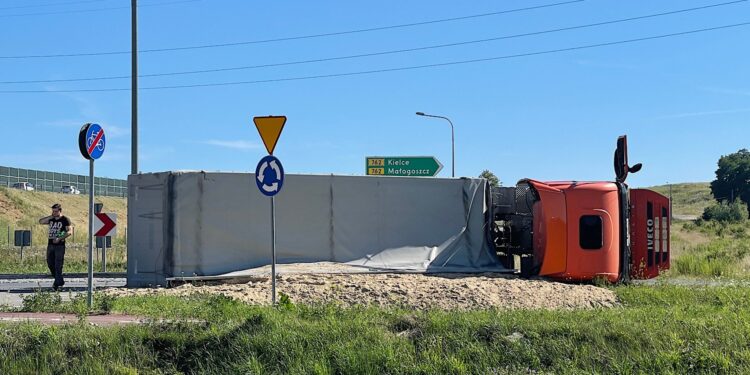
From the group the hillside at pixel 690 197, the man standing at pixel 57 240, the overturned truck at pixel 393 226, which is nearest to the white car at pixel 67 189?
the overturned truck at pixel 393 226

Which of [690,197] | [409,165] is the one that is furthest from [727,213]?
[690,197]

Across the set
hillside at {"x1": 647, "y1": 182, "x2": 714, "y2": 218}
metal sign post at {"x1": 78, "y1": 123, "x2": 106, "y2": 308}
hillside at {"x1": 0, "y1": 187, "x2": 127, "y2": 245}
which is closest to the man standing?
metal sign post at {"x1": 78, "y1": 123, "x2": 106, "y2": 308}

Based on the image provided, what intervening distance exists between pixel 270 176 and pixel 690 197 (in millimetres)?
133463

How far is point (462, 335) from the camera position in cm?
825

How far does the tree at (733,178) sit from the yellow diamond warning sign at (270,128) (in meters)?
103

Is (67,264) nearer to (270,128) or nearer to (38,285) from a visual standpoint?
(38,285)

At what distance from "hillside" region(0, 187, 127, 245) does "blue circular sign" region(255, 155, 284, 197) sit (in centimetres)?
4080

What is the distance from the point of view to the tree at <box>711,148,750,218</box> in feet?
345

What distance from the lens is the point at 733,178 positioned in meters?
108

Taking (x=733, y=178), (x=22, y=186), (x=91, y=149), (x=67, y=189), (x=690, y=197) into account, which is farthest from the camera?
(x=690, y=197)

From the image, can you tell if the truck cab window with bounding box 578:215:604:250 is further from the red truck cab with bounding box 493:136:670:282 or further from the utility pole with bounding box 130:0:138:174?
the utility pole with bounding box 130:0:138:174

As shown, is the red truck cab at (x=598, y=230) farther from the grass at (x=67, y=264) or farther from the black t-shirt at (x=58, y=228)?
the grass at (x=67, y=264)

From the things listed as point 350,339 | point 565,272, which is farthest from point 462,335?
point 565,272

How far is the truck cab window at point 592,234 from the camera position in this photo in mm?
16531
